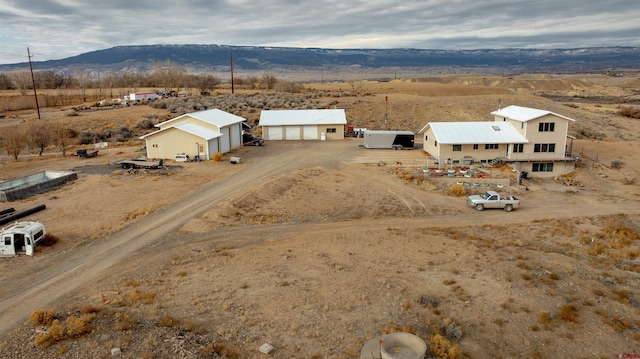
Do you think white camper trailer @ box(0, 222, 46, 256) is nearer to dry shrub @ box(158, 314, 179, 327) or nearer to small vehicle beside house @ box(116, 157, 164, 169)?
dry shrub @ box(158, 314, 179, 327)

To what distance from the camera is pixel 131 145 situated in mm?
55219

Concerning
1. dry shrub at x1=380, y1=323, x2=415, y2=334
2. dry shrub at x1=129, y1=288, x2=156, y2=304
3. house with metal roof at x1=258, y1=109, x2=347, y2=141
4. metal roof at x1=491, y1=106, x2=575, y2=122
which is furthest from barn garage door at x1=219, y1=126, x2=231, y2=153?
dry shrub at x1=380, y1=323, x2=415, y2=334

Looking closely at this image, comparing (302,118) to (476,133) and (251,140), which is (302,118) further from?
(476,133)

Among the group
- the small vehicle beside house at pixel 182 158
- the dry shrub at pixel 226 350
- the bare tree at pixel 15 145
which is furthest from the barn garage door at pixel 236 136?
the dry shrub at pixel 226 350

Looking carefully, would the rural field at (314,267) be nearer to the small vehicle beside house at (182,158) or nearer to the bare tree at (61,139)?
the small vehicle beside house at (182,158)

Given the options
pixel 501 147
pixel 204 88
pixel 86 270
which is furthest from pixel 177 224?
pixel 204 88

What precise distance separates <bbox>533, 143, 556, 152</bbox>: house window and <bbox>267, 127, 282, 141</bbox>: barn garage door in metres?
29.1

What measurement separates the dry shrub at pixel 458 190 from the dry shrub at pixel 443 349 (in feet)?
68.2

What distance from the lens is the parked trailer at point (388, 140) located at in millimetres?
51531

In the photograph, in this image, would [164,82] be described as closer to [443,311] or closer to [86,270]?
[86,270]

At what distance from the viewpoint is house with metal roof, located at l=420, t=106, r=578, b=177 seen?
43406 millimetres

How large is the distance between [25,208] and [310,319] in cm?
2247

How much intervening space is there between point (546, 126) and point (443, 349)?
35.1 m

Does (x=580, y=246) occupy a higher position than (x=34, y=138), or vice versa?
(x=34, y=138)
